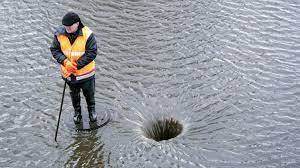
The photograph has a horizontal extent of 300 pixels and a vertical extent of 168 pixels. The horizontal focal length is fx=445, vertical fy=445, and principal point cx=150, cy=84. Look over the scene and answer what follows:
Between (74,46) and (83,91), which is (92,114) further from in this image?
(74,46)

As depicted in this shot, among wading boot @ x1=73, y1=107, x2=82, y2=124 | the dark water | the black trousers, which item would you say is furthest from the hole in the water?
wading boot @ x1=73, y1=107, x2=82, y2=124

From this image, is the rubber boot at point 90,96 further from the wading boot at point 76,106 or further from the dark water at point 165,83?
the dark water at point 165,83

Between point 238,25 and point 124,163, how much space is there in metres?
5.80

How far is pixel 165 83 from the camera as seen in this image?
9859 millimetres

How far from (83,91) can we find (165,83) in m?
2.19

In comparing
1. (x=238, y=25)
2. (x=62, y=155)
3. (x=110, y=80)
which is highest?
(x=238, y=25)

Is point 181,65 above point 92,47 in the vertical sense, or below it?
below

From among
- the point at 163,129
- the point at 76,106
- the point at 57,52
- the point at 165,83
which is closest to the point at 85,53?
the point at 57,52

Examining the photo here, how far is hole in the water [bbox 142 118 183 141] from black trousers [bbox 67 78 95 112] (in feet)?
3.84

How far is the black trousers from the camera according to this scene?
817cm

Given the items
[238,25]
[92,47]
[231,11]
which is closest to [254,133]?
[92,47]

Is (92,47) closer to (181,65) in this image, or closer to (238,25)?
(181,65)

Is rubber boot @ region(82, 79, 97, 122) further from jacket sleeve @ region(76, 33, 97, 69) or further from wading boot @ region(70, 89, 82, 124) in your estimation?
jacket sleeve @ region(76, 33, 97, 69)

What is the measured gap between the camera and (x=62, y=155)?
798cm
